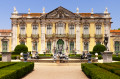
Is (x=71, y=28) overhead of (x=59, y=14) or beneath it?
beneath

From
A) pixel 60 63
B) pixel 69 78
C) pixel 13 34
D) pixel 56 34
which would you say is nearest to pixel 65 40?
pixel 56 34

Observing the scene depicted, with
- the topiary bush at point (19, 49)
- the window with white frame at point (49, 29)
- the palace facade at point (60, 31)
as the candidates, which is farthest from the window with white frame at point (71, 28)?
the topiary bush at point (19, 49)

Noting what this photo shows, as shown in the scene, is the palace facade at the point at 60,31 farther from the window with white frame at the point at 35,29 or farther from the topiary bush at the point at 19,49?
the topiary bush at the point at 19,49

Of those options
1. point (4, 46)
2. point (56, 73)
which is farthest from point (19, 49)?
point (56, 73)

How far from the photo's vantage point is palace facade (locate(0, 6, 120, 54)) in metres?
36.2

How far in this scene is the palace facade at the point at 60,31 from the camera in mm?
36219

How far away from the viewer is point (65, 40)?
3612 centimetres

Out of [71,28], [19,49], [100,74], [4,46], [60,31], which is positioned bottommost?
[100,74]

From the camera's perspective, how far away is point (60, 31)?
36.3 m

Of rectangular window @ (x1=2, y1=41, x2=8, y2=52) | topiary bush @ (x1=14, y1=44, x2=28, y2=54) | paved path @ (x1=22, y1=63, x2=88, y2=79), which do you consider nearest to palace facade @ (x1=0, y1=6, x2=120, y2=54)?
rectangular window @ (x1=2, y1=41, x2=8, y2=52)

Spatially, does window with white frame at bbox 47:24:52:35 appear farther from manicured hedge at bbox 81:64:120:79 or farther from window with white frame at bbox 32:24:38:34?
manicured hedge at bbox 81:64:120:79

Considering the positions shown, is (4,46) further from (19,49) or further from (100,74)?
(100,74)

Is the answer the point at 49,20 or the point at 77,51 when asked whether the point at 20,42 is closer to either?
the point at 49,20

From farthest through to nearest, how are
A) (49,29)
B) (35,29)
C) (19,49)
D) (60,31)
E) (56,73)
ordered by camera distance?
(35,29)
(49,29)
(60,31)
(19,49)
(56,73)
